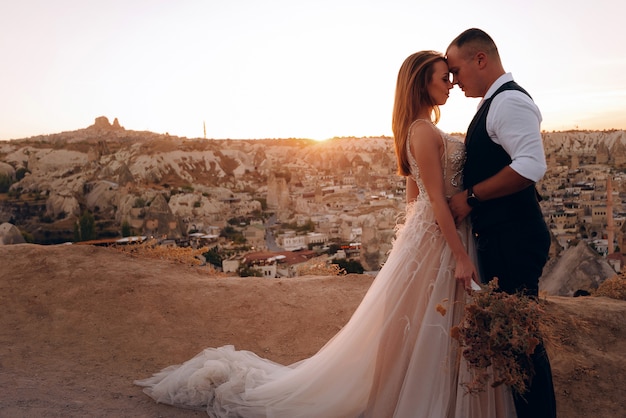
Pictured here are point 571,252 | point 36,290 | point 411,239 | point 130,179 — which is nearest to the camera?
point 411,239

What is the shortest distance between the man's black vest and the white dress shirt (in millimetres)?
48

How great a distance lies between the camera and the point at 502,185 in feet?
6.63

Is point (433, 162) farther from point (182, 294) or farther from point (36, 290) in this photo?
point (36, 290)

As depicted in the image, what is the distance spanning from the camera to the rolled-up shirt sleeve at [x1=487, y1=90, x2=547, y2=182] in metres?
1.96

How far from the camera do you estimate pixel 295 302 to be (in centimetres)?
486

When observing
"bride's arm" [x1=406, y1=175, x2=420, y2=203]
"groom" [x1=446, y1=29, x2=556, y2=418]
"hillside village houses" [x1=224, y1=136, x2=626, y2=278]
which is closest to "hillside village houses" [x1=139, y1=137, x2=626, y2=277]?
"hillside village houses" [x1=224, y1=136, x2=626, y2=278]

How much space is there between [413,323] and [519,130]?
3.36 ft

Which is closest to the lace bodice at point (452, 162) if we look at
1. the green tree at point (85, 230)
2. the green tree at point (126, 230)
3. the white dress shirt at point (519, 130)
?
the white dress shirt at point (519, 130)

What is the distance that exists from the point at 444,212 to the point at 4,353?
3515 mm

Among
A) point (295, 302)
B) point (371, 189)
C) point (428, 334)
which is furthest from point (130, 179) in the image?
point (428, 334)

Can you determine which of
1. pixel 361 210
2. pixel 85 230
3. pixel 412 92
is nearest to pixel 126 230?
pixel 85 230

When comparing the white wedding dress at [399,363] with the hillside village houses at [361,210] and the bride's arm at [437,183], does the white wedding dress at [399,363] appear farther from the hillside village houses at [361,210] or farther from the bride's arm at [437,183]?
the hillside village houses at [361,210]

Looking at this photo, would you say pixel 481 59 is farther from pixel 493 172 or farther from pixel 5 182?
pixel 5 182

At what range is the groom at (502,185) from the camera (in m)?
2.03
